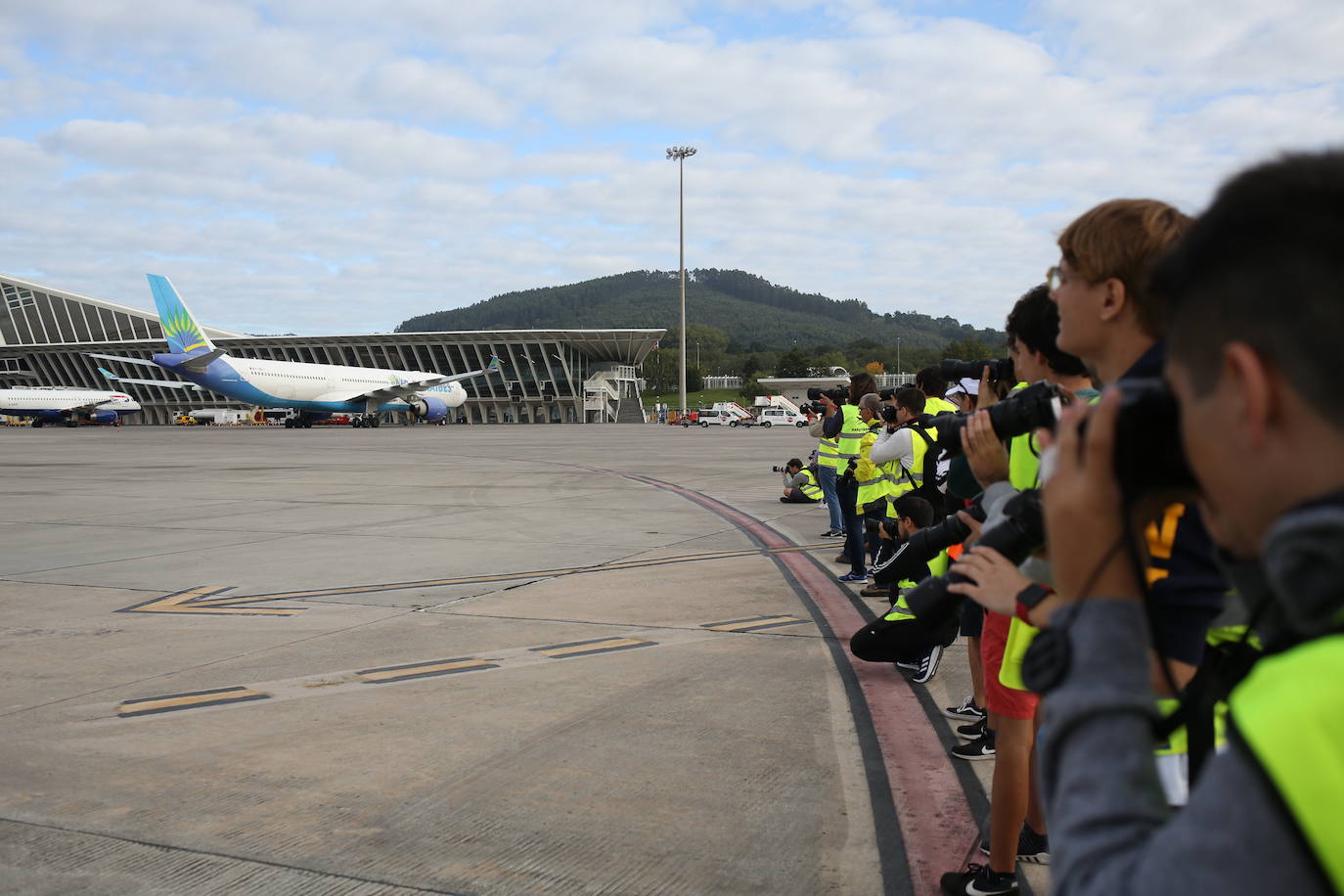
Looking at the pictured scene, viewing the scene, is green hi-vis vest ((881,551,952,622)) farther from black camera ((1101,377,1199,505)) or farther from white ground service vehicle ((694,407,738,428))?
white ground service vehicle ((694,407,738,428))

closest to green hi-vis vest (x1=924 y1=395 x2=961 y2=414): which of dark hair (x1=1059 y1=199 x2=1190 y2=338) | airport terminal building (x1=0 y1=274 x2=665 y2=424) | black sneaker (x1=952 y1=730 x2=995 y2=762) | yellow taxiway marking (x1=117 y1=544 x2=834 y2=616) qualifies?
black sneaker (x1=952 y1=730 x2=995 y2=762)

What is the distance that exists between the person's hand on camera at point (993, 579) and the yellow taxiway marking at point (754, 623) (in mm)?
5308

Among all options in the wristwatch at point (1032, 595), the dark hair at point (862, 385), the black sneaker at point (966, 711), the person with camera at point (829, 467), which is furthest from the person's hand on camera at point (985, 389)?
the person with camera at point (829, 467)

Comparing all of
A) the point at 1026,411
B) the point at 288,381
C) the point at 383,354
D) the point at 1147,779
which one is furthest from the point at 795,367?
the point at 1147,779

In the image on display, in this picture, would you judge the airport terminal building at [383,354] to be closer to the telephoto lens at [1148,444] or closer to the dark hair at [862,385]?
the dark hair at [862,385]

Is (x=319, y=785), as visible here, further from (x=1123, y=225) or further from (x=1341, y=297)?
(x=1341, y=297)

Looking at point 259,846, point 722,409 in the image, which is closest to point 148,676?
point 259,846

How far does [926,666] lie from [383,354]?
9299 cm

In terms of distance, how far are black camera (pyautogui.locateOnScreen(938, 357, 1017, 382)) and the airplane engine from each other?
203 feet

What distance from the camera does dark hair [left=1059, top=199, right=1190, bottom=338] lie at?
87.8 inches

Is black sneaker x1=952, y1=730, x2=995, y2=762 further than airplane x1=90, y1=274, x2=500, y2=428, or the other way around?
airplane x1=90, y1=274, x2=500, y2=428

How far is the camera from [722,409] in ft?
243

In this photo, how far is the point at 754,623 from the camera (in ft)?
24.2

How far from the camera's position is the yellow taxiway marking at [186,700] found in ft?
17.3
